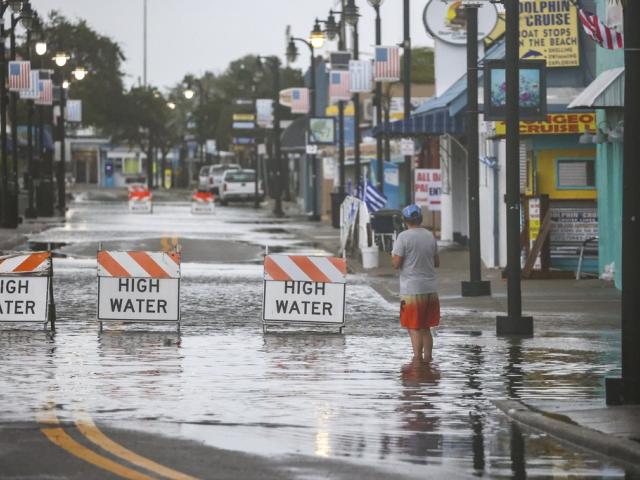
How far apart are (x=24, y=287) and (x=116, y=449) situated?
10.3m

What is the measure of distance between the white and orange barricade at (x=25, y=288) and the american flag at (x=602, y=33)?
25.6 feet

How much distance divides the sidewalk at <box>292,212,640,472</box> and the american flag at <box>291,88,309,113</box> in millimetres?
23095

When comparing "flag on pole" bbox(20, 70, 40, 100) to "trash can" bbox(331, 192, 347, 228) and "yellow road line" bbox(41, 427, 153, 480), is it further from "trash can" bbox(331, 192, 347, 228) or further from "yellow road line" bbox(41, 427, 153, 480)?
"yellow road line" bbox(41, 427, 153, 480)

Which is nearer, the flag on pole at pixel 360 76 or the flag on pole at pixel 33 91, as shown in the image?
the flag on pole at pixel 360 76

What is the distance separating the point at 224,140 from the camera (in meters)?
154

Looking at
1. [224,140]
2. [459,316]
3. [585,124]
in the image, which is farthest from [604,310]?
[224,140]

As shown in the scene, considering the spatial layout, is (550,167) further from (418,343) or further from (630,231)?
(630,231)

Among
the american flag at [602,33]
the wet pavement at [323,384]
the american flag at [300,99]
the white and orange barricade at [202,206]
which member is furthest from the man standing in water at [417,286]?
the white and orange barricade at [202,206]

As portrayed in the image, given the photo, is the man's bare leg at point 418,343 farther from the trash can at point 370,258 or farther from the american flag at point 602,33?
the trash can at point 370,258

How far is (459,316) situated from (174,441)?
12410 mm

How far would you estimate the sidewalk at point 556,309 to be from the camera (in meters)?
11.9

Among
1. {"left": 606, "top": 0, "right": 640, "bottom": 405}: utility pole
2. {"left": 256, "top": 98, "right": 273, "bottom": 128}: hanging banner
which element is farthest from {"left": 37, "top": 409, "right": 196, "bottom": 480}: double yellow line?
{"left": 256, "top": 98, "right": 273, "bottom": 128}: hanging banner

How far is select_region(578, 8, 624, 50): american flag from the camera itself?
896 inches

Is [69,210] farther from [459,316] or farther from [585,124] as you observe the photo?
[459,316]
